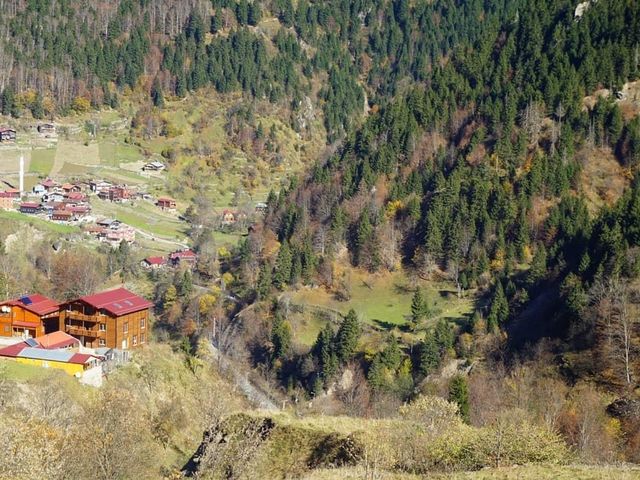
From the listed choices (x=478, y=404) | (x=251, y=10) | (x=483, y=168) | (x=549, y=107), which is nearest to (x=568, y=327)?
(x=478, y=404)

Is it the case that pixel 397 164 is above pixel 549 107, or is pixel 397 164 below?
below

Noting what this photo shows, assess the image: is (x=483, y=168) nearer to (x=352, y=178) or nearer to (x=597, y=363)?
(x=352, y=178)

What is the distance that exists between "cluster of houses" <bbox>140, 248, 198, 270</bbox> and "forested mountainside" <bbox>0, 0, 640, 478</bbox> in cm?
183

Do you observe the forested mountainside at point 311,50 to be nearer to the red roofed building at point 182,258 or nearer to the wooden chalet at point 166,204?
the wooden chalet at point 166,204

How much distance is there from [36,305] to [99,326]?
513cm

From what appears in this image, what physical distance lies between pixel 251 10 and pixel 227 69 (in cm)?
2429

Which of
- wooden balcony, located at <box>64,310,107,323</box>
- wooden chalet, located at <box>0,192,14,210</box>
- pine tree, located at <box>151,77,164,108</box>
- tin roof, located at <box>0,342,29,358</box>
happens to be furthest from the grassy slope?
pine tree, located at <box>151,77,164,108</box>

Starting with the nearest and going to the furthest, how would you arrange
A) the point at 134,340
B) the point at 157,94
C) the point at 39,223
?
1. the point at 134,340
2. the point at 39,223
3. the point at 157,94

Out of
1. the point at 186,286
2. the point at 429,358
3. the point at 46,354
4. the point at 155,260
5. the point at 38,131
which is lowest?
the point at 155,260

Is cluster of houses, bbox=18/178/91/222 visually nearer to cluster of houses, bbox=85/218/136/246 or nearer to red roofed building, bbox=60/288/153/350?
cluster of houses, bbox=85/218/136/246

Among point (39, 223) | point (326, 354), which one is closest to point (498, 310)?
point (326, 354)

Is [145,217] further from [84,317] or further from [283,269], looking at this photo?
[84,317]

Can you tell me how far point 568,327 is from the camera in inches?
2363

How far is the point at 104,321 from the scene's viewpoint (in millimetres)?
54625
